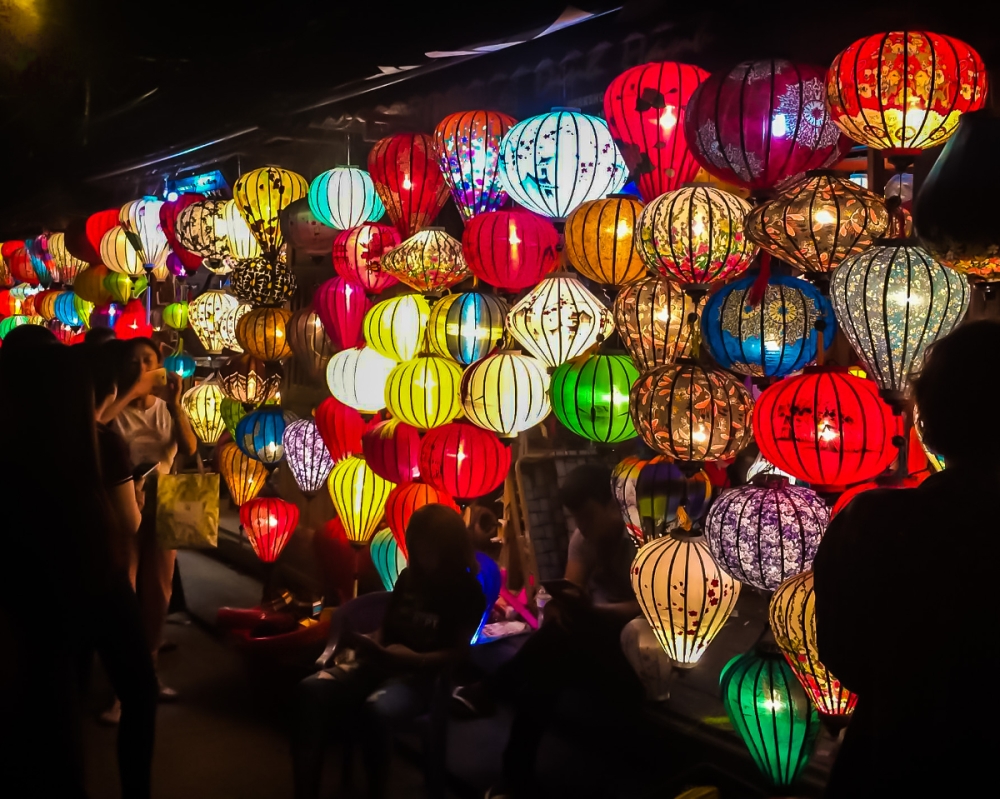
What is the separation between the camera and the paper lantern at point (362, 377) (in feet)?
12.1

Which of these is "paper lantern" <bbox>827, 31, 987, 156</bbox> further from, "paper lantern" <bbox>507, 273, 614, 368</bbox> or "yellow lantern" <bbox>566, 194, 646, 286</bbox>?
"paper lantern" <bbox>507, 273, 614, 368</bbox>

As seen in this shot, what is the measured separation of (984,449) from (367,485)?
288 centimetres

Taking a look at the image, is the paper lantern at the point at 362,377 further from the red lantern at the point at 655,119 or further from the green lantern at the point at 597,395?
the red lantern at the point at 655,119

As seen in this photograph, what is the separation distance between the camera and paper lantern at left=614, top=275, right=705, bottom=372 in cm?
264

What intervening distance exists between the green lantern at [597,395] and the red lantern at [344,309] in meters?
1.37

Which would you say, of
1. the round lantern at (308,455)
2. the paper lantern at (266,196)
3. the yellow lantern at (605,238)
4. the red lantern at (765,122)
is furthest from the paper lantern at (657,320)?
the paper lantern at (266,196)

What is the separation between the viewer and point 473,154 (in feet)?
10.3

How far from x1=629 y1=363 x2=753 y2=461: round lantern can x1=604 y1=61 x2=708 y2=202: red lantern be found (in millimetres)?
623

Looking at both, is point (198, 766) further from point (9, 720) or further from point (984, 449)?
point (984, 449)

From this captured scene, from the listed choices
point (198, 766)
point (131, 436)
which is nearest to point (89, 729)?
point (198, 766)

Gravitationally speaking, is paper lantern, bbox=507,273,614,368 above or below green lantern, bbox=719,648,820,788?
above

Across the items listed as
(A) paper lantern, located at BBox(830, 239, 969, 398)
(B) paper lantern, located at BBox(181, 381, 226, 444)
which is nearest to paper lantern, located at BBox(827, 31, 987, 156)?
(A) paper lantern, located at BBox(830, 239, 969, 398)

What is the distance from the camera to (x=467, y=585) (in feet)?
10.0

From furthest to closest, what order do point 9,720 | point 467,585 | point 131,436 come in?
point 131,436 → point 467,585 → point 9,720
